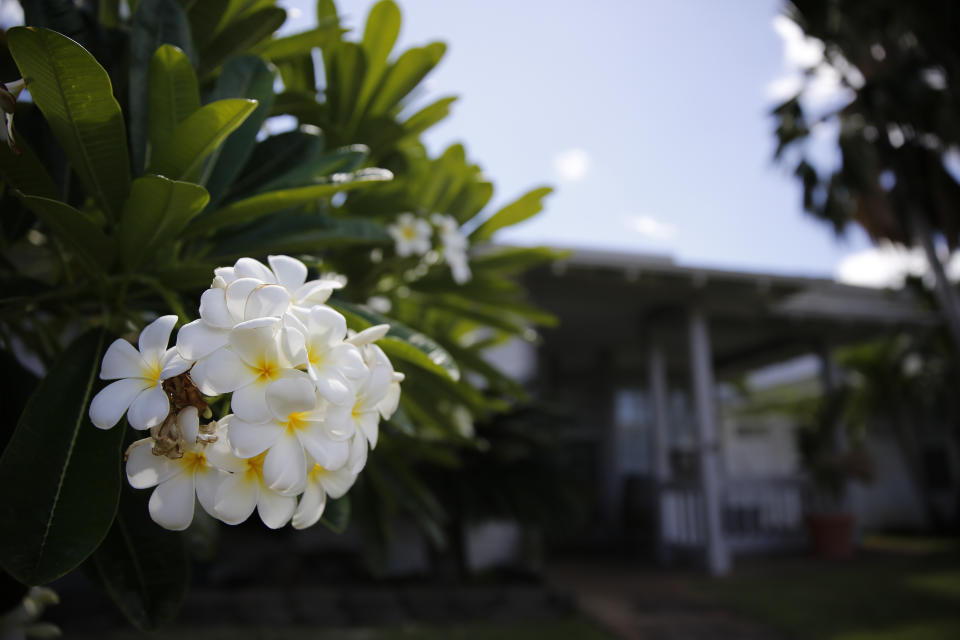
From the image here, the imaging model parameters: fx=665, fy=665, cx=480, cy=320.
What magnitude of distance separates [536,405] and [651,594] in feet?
6.70

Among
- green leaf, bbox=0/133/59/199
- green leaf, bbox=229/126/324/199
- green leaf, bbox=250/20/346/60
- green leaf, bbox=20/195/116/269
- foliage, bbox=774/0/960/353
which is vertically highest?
foliage, bbox=774/0/960/353

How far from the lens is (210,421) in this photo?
0.69m

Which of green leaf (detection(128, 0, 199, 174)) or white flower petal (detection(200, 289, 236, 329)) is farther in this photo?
green leaf (detection(128, 0, 199, 174))

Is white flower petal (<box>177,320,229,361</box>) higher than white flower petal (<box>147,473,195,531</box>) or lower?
higher

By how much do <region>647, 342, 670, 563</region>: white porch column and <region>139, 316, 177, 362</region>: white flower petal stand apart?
758 centimetres

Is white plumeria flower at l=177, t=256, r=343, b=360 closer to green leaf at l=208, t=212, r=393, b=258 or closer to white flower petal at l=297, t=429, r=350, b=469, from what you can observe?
white flower petal at l=297, t=429, r=350, b=469

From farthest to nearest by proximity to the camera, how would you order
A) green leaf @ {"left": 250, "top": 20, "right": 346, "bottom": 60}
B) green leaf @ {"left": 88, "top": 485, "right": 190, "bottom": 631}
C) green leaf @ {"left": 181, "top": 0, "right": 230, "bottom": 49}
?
1. green leaf @ {"left": 250, "top": 20, "right": 346, "bottom": 60}
2. green leaf @ {"left": 181, "top": 0, "right": 230, "bottom": 49}
3. green leaf @ {"left": 88, "top": 485, "right": 190, "bottom": 631}

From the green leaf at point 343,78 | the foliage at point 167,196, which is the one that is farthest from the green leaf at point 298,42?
the green leaf at point 343,78

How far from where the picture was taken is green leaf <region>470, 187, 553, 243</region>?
5.45 ft

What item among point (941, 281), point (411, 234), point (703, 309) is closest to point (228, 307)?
point (411, 234)

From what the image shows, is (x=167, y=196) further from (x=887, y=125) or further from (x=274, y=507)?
(x=887, y=125)

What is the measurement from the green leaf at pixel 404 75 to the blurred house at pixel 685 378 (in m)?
4.43

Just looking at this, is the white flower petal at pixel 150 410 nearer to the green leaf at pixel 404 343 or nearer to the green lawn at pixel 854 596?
the green leaf at pixel 404 343

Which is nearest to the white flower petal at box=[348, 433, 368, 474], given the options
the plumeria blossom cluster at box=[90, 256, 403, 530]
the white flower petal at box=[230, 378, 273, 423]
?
the plumeria blossom cluster at box=[90, 256, 403, 530]
